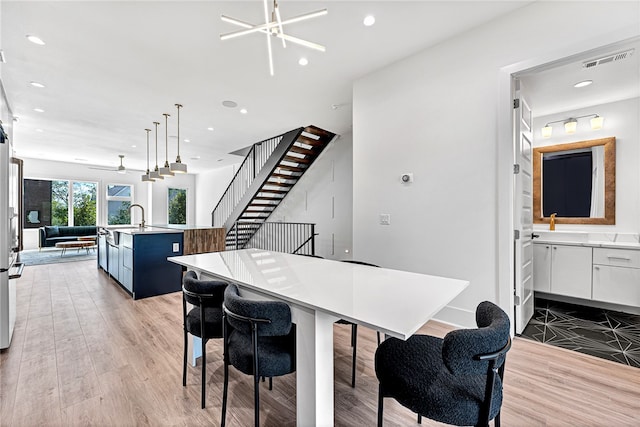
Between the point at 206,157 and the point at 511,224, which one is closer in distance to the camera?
the point at 511,224

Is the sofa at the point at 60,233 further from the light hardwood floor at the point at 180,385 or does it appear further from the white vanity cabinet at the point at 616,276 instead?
the white vanity cabinet at the point at 616,276

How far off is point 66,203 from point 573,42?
1260cm

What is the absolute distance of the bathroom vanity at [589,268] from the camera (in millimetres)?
3080

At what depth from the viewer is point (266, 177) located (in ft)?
20.4

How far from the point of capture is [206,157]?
28.6ft

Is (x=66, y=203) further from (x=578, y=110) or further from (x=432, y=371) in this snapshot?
(x=578, y=110)

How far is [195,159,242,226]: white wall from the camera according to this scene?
10406 millimetres

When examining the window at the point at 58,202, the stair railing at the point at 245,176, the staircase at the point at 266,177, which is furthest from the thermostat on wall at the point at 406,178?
the window at the point at 58,202

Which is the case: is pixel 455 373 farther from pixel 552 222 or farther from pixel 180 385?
pixel 552 222

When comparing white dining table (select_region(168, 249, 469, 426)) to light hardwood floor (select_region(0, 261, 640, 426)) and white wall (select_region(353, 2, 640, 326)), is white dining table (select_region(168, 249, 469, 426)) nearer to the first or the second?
light hardwood floor (select_region(0, 261, 640, 426))

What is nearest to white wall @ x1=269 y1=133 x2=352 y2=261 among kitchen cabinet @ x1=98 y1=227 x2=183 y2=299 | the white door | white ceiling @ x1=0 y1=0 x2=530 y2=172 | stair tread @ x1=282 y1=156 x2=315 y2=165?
stair tread @ x1=282 y1=156 x2=315 y2=165

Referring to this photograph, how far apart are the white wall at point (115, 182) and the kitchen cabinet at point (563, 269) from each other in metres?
11.6

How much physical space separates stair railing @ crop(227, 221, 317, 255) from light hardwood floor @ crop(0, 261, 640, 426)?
3848 mm

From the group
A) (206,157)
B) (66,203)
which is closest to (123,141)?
(206,157)
